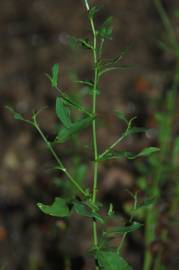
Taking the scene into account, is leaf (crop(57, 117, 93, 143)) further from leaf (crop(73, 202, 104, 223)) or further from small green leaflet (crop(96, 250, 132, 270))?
small green leaflet (crop(96, 250, 132, 270))

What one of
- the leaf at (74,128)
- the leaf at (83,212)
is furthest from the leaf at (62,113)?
the leaf at (83,212)

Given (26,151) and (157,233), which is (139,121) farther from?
(157,233)

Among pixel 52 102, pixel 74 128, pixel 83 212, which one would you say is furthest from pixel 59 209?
pixel 52 102

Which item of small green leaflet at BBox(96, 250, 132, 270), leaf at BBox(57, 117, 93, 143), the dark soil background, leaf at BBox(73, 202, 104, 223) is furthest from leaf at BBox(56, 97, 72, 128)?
the dark soil background

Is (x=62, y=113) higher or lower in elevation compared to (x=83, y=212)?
higher

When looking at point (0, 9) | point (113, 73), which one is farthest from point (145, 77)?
point (0, 9)

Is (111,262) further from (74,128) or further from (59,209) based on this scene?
(74,128)

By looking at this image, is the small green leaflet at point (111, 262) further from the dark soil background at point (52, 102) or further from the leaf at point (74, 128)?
the dark soil background at point (52, 102)
